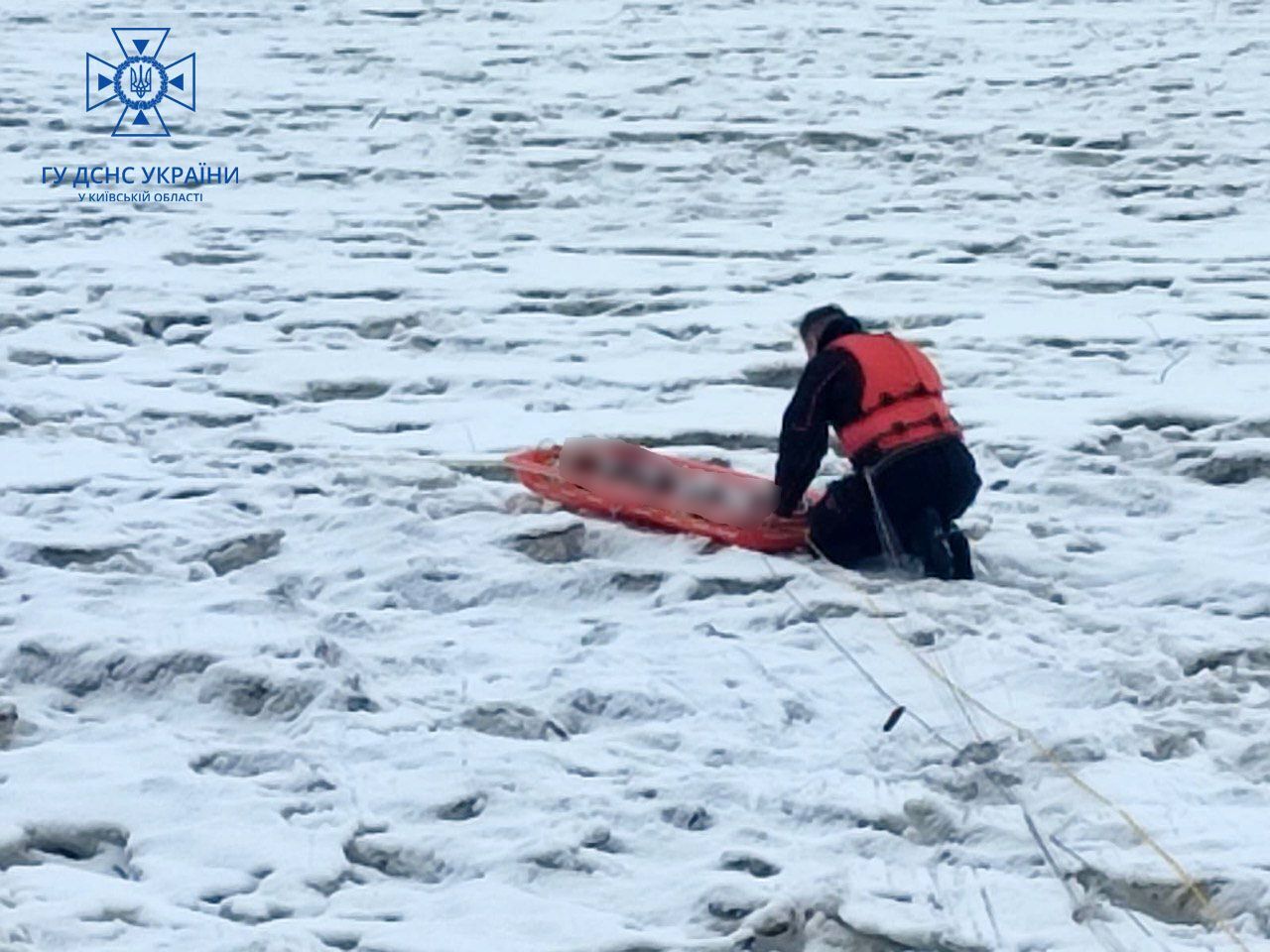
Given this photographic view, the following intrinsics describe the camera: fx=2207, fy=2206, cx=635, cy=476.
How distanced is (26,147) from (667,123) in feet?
13.2

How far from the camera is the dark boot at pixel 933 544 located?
271 inches

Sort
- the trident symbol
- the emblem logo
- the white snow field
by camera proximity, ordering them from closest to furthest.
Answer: the white snow field, the emblem logo, the trident symbol

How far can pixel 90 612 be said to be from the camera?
21.6 feet

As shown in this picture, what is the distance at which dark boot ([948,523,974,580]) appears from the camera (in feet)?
22.7

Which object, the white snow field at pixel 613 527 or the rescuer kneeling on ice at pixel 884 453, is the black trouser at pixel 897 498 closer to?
the rescuer kneeling on ice at pixel 884 453

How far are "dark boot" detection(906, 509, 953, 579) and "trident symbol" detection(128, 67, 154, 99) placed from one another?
31.6 ft

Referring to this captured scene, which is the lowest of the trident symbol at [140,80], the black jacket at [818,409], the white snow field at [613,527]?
the white snow field at [613,527]

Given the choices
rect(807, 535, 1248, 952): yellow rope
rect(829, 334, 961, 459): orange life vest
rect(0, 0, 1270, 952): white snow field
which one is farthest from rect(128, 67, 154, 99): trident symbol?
rect(807, 535, 1248, 952): yellow rope

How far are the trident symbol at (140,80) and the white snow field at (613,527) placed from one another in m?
0.38

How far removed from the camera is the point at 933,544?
22.6 ft

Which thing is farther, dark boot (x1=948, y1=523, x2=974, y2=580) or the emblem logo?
the emblem logo

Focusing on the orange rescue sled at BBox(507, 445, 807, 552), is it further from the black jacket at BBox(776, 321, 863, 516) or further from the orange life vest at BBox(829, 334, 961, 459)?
Result: the orange life vest at BBox(829, 334, 961, 459)

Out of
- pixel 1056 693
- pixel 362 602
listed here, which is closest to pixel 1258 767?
pixel 1056 693

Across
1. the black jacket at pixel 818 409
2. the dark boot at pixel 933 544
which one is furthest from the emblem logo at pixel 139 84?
the dark boot at pixel 933 544
